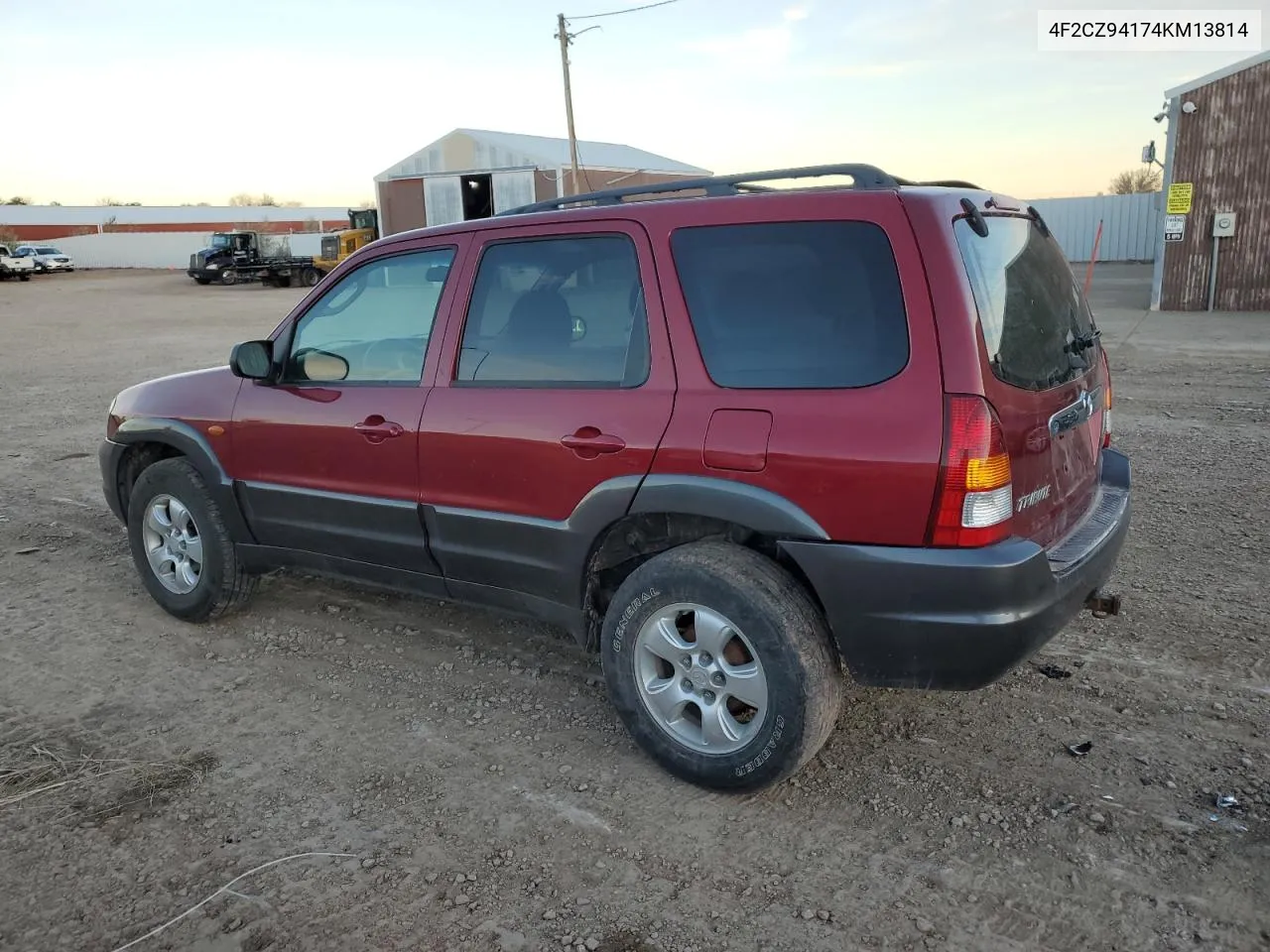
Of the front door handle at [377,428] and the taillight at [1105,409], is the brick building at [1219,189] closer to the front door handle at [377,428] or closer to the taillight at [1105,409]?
the taillight at [1105,409]

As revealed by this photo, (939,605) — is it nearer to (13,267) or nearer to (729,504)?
(729,504)

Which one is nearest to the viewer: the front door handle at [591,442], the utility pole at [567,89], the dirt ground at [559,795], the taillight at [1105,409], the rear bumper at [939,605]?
the dirt ground at [559,795]

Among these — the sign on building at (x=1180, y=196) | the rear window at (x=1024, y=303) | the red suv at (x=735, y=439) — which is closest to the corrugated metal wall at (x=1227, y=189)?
the sign on building at (x=1180, y=196)

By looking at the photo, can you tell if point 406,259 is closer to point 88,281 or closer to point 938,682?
point 938,682

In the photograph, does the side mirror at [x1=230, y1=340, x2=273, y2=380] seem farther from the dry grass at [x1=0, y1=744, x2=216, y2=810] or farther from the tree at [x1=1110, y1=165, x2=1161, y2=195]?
the tree at [x1=1110, y1=165, x2=1161, y2=195]

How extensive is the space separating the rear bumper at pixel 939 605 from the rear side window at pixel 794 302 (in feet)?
1.72

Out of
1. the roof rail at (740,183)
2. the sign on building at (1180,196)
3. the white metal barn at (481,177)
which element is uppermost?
the white metal barn at (481,177)

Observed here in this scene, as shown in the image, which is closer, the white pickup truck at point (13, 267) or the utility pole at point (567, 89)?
the utility pole at point (567, 89)

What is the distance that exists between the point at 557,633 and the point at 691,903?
6.30 feet

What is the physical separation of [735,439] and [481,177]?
114ft

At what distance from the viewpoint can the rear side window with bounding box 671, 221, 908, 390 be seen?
271 cm

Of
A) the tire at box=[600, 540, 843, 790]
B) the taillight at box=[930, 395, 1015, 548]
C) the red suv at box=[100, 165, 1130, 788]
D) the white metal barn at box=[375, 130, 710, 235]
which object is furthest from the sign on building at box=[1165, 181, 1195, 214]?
the white metal barn at box=[375, 130, 710, 235]

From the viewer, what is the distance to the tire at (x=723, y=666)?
9.24 ft

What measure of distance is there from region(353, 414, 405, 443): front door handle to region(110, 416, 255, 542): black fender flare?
0.93 metres
